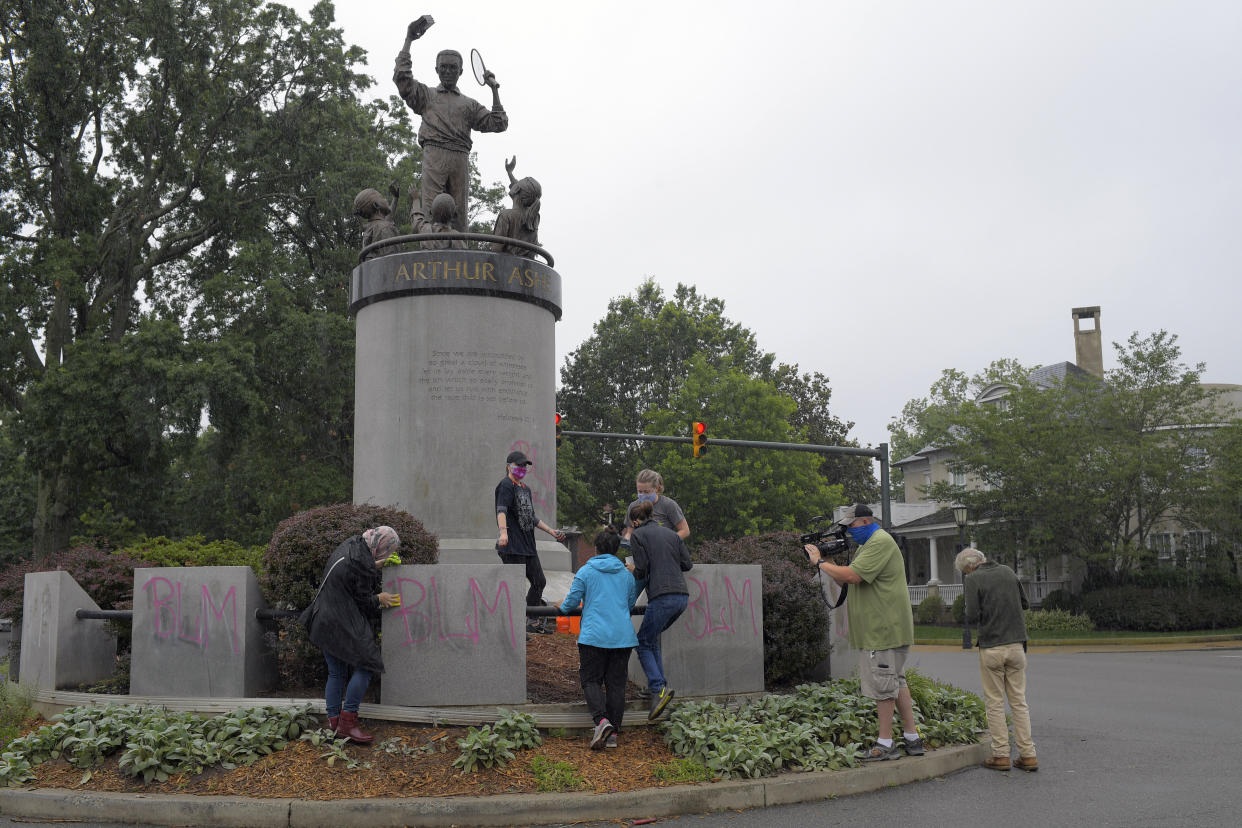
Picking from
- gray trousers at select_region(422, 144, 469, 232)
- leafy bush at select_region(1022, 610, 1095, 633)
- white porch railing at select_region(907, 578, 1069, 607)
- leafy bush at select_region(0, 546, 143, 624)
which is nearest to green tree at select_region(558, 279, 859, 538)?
white porch railing at select_region(907, 578, 1069, 607)

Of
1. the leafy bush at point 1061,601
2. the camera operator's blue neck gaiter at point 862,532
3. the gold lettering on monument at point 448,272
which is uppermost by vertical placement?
the gold lettering on monument at point 448,272

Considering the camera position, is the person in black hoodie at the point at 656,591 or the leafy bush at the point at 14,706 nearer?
the person in black hoodie at the point at 656,591

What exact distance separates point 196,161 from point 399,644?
26570 mm

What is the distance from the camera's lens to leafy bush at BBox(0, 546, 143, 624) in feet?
31.3

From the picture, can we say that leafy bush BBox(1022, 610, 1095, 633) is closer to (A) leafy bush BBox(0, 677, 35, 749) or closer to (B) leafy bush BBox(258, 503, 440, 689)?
(B) leafy bush BBox(258, 503, 440, 689)

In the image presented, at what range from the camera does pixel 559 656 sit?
30.8 ft

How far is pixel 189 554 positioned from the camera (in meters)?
10.5

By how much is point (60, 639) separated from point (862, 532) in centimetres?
653

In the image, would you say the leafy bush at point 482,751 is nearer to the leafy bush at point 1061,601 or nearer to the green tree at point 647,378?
the leafy bush at point 1061,601

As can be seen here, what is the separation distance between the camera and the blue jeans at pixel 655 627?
24.7 ft

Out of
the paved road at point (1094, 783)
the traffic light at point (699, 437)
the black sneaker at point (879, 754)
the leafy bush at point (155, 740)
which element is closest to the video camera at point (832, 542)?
the black sneaker at point (879, 754)

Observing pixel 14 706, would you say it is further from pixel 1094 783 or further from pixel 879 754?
pixel 1094 783

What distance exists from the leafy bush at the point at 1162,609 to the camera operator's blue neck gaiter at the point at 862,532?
2857cm

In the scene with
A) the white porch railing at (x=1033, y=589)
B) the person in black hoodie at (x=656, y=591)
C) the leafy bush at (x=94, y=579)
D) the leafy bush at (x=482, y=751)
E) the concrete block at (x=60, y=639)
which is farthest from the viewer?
the white porch railing at (x=1033, y=589)
